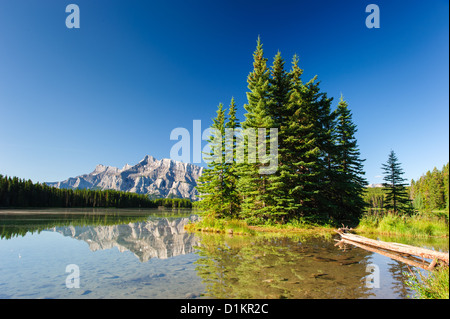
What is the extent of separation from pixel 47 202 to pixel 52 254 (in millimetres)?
123742

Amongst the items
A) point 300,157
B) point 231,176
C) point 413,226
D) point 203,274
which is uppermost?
point 300,157

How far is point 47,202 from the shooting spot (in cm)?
10238

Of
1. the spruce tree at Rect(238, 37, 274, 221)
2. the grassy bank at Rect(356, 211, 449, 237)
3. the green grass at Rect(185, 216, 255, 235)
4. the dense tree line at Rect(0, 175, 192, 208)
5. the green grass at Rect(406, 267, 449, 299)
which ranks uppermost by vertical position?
the spruce tree at Rect(238, 37, 274, 221)

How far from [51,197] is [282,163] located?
12783cm

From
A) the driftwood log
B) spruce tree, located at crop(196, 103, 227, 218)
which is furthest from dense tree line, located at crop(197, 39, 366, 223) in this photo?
the driftwood log

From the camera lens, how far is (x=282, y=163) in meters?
18.5

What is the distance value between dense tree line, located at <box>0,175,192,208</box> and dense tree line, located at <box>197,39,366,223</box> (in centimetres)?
11390

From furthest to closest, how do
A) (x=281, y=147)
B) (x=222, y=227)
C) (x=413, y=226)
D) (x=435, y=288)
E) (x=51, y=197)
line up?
1. (x=51, y=197)
2. (x=281, y=147)
3. (x=222, y=227)
4. (x=413, y=226)
5. (x=435, y=288)

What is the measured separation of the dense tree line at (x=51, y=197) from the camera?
298 ft

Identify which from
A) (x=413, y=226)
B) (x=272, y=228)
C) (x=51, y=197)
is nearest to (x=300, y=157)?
(x=272, y=228)

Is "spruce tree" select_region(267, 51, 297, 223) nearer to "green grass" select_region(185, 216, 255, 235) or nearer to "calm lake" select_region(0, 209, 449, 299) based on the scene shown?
"green grass" select_region(185, 216, 255, 235)

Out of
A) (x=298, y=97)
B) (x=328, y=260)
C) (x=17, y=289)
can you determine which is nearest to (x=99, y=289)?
(x=17, y=289)

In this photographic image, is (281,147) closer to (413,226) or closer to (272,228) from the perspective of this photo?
(272,228)

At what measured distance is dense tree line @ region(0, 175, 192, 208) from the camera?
90938mm
